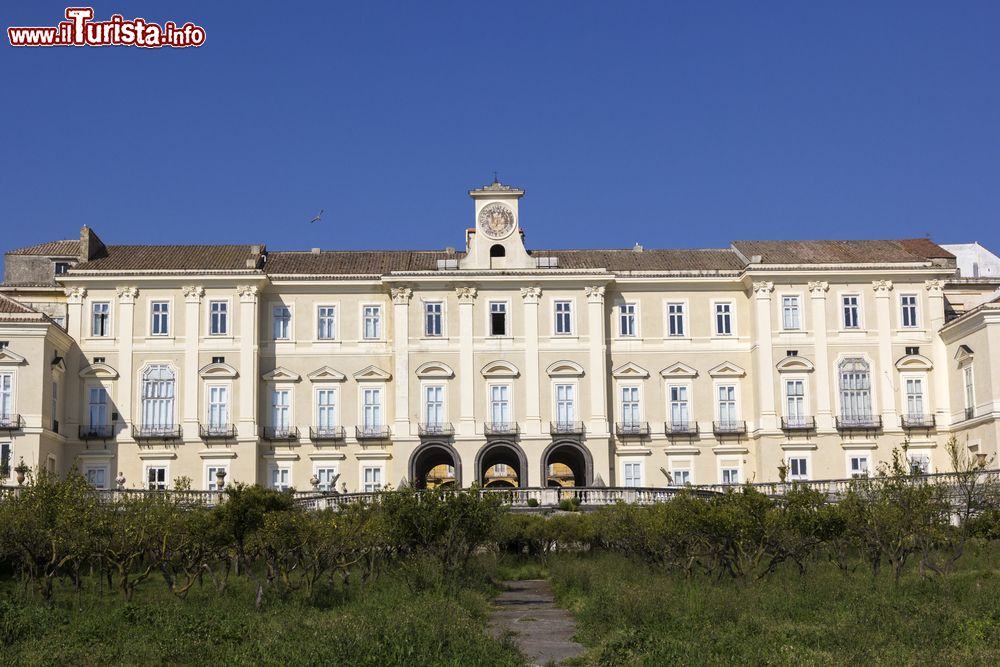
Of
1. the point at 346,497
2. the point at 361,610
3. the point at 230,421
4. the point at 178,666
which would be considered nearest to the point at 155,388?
the point at 230,421

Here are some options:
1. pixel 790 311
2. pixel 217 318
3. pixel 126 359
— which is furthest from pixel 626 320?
pixel 126 359

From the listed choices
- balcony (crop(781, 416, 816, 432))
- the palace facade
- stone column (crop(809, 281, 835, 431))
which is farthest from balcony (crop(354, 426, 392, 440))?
stone column (crop(809, 281, 835, 431))

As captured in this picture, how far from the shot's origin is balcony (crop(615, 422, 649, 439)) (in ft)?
171

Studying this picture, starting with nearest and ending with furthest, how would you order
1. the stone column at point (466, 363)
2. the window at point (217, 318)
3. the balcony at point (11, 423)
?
the balcony at point (11, 423), the stone column at point (466, 363), the window at point (217, 318)

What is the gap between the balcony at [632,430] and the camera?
5197 cm

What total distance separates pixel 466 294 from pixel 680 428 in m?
9.72

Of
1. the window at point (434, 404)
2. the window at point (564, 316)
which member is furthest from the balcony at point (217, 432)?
the window at point (564, 316)

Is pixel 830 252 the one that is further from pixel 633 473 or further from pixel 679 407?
pixel 633 473

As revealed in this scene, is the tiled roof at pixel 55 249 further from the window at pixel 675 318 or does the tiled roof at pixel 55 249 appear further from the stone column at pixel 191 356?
the window at pixel 675 318

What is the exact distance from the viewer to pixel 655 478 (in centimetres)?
5184

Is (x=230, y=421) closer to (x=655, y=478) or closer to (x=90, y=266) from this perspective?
(x=90, y=266)

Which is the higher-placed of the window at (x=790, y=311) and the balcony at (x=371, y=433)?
the window at (x=790, y=311)

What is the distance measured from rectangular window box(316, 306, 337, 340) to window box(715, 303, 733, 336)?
15.0 metres

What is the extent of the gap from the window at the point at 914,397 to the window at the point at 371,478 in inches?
802
